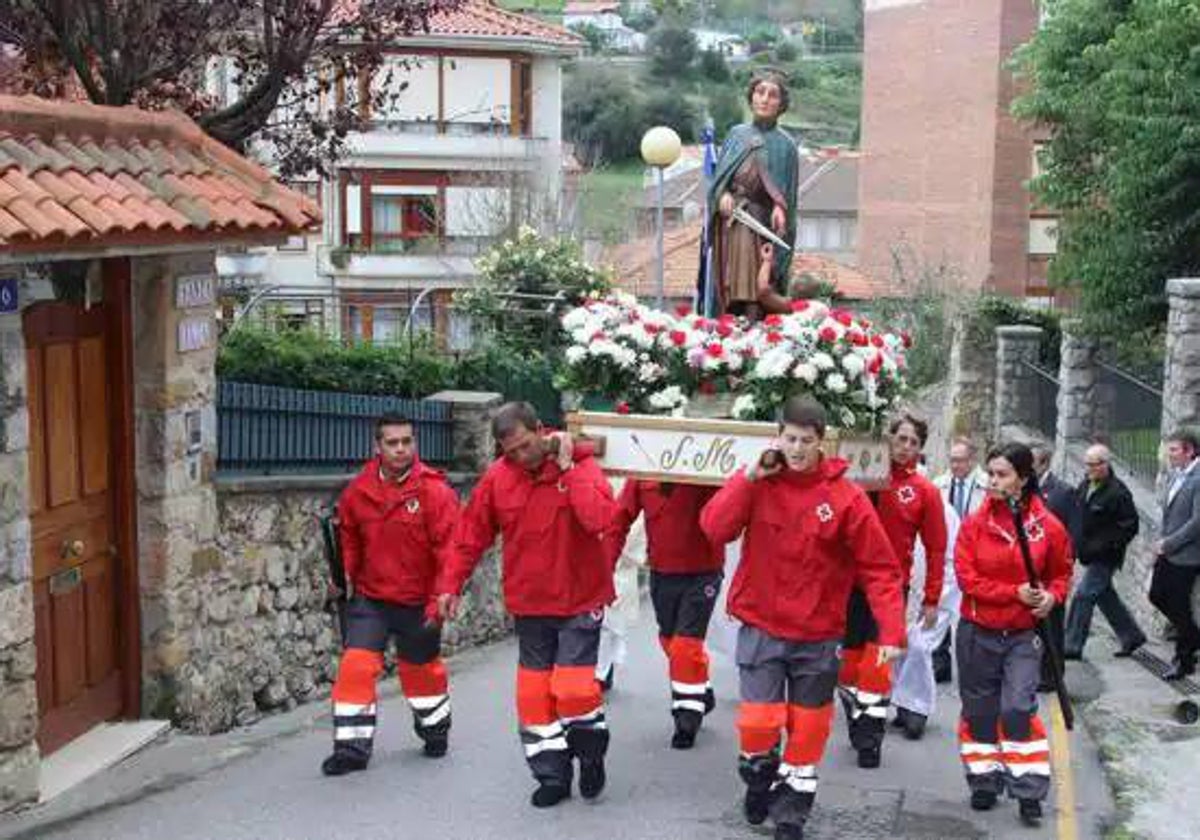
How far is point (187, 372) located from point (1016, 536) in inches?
168

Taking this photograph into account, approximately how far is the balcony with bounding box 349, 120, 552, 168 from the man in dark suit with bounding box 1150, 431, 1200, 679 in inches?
1093

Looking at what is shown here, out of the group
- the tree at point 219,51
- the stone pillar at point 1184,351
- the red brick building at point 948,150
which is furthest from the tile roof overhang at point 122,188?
the red brick building at point 948,150

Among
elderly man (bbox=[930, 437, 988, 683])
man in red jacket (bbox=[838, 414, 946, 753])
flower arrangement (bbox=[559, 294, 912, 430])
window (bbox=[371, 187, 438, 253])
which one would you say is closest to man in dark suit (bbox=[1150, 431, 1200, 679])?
elderly man (bbox=[930, 437, 988, 683])

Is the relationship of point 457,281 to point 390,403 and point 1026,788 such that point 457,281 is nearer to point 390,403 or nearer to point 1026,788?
point 390,403

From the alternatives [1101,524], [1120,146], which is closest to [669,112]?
[1120,146]

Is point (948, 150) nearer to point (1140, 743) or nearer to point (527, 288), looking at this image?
point (527, 288)

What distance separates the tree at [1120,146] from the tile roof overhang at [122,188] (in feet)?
35.0

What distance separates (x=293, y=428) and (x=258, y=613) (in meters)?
1.28

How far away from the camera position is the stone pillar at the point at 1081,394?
16859 millimetres

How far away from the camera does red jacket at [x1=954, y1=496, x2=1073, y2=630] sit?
7691 millimetres

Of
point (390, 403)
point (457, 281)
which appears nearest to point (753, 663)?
point (390, 403)

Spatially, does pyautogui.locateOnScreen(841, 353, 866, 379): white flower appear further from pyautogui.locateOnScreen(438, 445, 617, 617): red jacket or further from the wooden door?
the wooden door

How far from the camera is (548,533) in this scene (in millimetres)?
7633

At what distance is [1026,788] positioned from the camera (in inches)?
300
